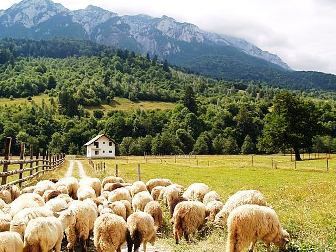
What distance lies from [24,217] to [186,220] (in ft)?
16.8

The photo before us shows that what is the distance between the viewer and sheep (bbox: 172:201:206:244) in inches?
541

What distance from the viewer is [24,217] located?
36.1ft

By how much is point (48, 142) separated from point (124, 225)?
12663 centimetres

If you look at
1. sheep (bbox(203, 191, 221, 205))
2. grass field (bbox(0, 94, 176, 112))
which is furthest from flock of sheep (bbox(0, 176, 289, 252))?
grass field (bbox(0, 94, 176, 112))

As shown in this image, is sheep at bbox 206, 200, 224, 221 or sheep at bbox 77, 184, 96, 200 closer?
sheep at bbox 206, 200, 224, 221

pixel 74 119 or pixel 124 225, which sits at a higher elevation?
pixel 74 119

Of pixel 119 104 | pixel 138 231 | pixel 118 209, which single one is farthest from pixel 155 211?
pixel 119 104

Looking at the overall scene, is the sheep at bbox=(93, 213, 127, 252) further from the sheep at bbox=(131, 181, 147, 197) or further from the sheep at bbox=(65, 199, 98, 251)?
the sheep at bbox=(131, 181, 147, 197)

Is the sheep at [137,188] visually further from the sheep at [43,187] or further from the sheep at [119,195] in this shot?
the sheep at [43,187]

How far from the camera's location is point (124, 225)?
11.8 meters

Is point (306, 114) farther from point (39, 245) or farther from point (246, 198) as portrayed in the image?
point (39, 245)

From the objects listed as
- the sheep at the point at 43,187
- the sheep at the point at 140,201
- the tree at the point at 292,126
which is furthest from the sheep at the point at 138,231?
the tree at the point at 292,126

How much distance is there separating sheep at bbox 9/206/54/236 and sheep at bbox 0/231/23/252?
1.06 m

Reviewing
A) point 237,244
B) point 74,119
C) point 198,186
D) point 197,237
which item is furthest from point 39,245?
point 74,119
